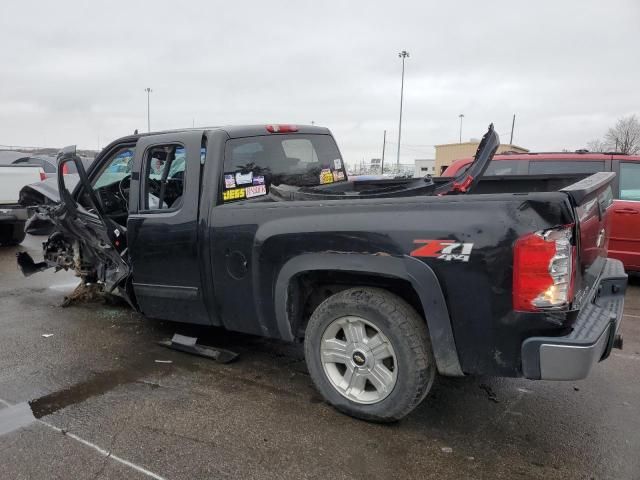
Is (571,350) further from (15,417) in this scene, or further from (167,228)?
(15,417)

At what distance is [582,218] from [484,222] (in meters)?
0.63

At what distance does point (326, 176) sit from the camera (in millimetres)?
4828

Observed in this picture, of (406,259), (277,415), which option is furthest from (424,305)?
(277,415)

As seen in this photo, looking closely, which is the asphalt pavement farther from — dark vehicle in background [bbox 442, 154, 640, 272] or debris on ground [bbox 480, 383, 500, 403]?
dark vehicle in background [bbox 442, 154, 640, 272]

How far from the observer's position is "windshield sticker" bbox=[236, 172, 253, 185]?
153 inches

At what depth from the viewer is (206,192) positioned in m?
3.77

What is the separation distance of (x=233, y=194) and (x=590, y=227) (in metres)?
2.35

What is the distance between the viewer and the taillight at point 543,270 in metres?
2.54

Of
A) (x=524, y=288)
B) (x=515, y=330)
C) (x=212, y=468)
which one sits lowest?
(x=212, y=468)

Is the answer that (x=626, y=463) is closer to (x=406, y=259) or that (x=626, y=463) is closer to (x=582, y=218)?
(x=582, y=218)

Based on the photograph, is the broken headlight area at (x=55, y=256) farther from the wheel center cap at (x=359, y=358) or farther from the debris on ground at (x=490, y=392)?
the debris on ground at (x=490, y=392)

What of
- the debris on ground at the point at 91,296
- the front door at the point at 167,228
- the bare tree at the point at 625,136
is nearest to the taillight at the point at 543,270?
the front door at the point at 167,228

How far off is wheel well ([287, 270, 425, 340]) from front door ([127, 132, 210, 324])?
2.65ft

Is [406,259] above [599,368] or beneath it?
above
